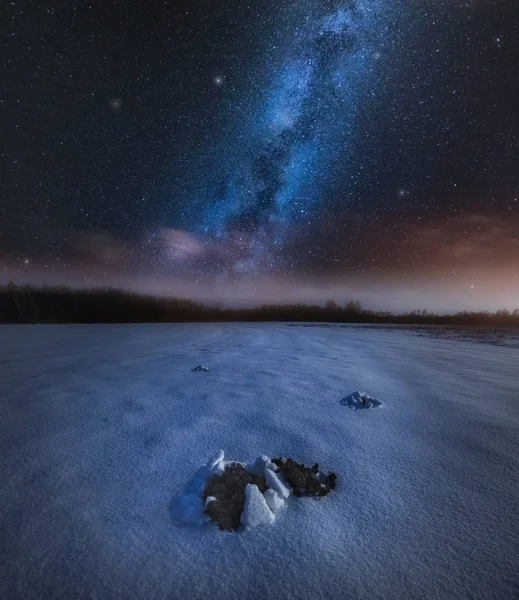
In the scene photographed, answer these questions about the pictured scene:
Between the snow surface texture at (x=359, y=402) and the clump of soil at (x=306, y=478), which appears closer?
the clump of soil at (x=306, y=478)

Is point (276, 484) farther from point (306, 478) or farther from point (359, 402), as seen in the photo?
point (359, 402)

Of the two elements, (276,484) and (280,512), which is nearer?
(280,512)

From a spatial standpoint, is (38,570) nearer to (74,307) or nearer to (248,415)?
(248,415)

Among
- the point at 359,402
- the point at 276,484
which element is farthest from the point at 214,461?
the point at 359,402

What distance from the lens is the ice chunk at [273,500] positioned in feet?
4.99

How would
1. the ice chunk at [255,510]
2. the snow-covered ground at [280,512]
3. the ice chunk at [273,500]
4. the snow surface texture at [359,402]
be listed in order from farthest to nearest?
the snow surface texture at [359,402] → the ice chunk at [273,500] → the ice chunk at [255,510] → the snow-covered ground at [280,512]

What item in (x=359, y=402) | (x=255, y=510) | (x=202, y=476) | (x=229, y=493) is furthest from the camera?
(x=359, y=402)

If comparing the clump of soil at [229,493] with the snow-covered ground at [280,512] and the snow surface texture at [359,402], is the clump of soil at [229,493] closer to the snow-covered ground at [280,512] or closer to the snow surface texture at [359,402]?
the snow-covered ground at [280,512]

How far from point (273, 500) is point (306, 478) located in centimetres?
26

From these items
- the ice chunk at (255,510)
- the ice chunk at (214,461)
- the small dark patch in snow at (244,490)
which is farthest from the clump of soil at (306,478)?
the ice chunk at (214,461)

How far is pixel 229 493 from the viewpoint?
1.56 m

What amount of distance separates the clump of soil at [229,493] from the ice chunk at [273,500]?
0.06 meters

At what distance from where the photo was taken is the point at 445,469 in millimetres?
1882

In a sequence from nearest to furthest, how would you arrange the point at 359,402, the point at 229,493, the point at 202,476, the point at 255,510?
the point at 255,510 → the point at 229,493 → the point at 202,476 → the point at 359,402
